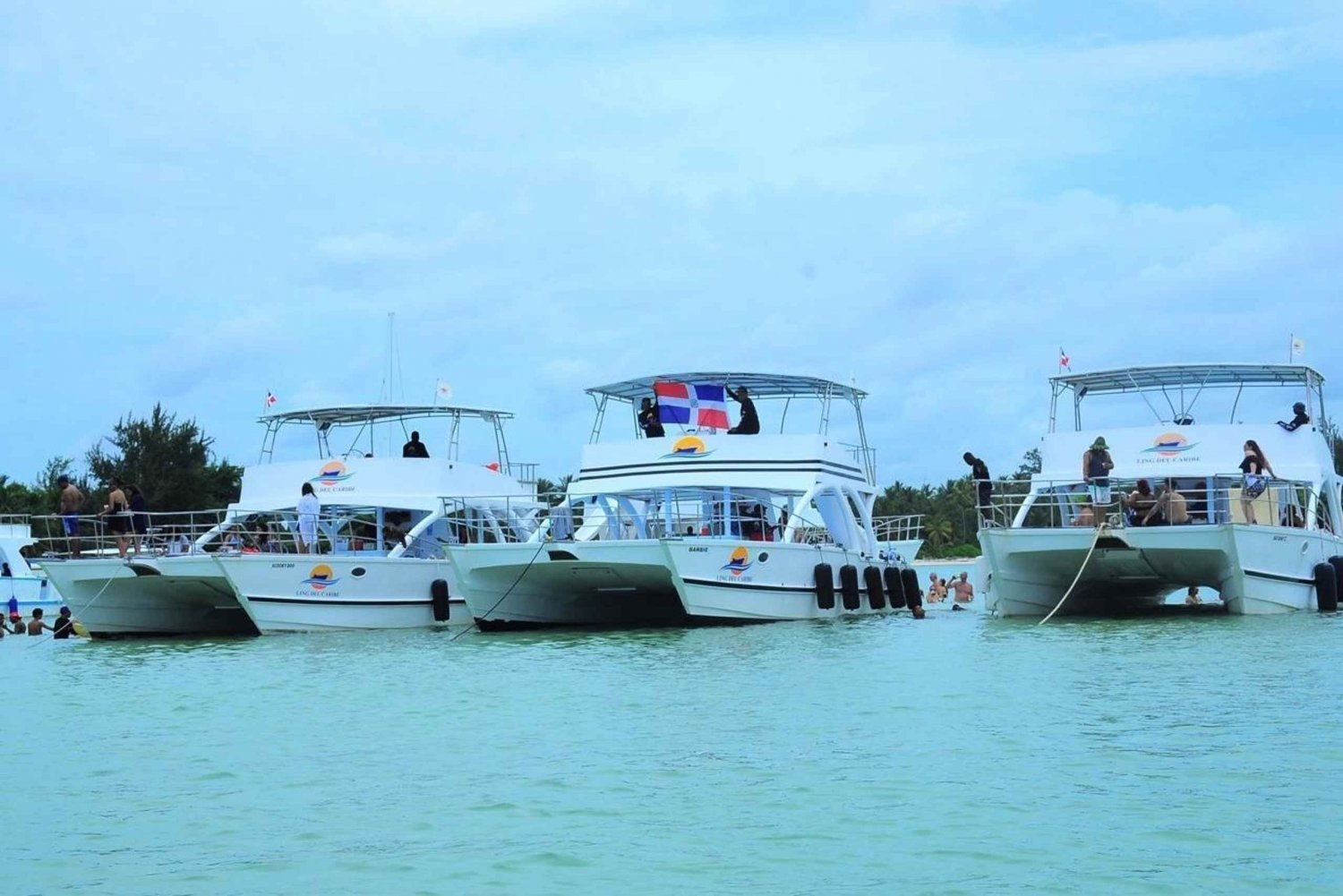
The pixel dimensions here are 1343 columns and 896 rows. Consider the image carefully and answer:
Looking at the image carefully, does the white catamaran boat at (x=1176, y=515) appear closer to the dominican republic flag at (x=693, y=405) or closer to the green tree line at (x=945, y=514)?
the dominican republic flag at (x=693, y=405)

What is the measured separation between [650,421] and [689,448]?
5.91ft

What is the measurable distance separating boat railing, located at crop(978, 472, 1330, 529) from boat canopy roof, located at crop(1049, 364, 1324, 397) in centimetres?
187

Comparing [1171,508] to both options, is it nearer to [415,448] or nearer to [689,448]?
[689,448]

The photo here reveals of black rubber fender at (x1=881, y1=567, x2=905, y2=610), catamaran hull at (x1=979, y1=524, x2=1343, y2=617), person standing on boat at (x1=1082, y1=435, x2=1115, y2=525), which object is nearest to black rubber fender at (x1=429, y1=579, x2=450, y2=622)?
black rubber fender at (x1=881, y1=567, x2=905, y2=610)

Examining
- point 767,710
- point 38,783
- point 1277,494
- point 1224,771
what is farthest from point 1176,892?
point 1277,494

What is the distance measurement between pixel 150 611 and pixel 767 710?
54.4 ft

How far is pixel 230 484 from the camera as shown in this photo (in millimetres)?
63906

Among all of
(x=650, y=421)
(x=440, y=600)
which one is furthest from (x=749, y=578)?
(x=440, y=600)

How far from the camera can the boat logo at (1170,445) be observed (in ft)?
93.9

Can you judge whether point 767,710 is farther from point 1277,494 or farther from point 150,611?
point 150,611

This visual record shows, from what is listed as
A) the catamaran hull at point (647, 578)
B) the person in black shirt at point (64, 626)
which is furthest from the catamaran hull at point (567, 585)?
the person in black shirt at point (64, 626)

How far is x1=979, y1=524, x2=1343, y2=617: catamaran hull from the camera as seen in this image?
84.4 ft

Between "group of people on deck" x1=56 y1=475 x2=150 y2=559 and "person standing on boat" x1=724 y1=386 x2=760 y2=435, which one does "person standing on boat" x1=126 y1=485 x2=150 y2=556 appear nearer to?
"group of people on deck" x1=56 y1=475 x2=150 y2=559

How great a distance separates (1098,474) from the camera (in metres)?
27.5
